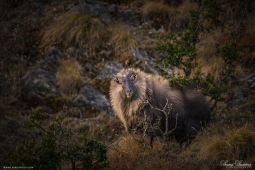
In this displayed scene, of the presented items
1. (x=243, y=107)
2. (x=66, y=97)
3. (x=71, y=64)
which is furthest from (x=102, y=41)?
(x=243, y=107)

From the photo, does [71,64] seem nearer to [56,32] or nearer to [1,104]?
[56,32]

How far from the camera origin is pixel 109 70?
28.7 ft

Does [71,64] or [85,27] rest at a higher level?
[85,27]

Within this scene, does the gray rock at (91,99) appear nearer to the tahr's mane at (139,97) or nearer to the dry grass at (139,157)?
the tahr's mane at (139,97)

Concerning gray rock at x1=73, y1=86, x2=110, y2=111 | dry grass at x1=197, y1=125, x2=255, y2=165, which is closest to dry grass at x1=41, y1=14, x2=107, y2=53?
gray rock at x1=73, y1=86, x2=110, y2=111

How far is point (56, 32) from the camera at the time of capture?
9.43 m

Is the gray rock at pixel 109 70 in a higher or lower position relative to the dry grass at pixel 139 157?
higher

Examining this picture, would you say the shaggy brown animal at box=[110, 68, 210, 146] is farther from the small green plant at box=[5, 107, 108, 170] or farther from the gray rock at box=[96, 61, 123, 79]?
the gray rock at box=[96, 61, 123, 79]

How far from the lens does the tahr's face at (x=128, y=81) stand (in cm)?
556

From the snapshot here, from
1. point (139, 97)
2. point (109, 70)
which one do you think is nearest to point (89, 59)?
point (109, 70)

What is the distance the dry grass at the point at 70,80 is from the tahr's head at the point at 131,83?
8.86 ft

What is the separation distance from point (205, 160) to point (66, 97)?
4245mm

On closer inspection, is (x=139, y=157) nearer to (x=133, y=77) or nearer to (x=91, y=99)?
(x=133, y=77)

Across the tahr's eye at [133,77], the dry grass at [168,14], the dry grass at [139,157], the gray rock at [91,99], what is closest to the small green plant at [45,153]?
the dry grass at [139,157]
